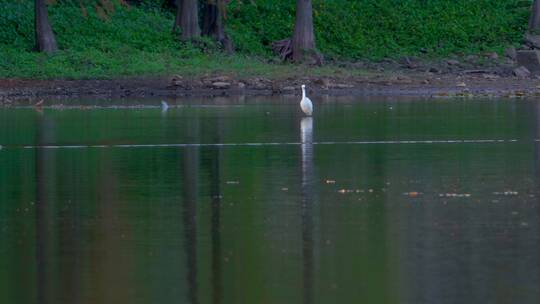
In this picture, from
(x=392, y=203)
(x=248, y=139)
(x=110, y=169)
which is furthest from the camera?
(x=248, y=139)

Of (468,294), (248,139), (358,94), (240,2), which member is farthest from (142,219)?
(240,2)

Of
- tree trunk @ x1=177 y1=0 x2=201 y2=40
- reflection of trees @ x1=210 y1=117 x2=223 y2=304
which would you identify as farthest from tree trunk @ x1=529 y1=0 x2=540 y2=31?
reflection of trees @ x1=210 y1=117 x2=223 y2=304

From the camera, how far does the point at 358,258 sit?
11.3 meters

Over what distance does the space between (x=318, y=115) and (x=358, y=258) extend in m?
17.1

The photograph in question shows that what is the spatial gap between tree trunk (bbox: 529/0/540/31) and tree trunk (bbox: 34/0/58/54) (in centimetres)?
1794

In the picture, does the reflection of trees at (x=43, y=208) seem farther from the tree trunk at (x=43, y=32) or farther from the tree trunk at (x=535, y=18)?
the tree trunk at (x=535, y=18)

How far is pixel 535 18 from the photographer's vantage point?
163 ft

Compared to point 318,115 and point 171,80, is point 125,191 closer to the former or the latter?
point 318,115

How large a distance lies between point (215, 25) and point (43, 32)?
277 inches

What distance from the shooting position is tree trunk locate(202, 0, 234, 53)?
147 feet

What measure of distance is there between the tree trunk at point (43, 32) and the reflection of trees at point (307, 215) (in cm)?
1842

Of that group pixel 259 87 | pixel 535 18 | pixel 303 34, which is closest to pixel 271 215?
pixel 259 87

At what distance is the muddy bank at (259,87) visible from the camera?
1438 inches

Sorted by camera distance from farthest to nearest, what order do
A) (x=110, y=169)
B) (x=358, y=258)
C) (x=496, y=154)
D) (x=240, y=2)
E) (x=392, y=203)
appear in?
1. (x=240, y=2)
2. (x=496, y=154)
3. (x=110, y=169)
4. (x=392, y=203)
5. (x=358, y=258)
